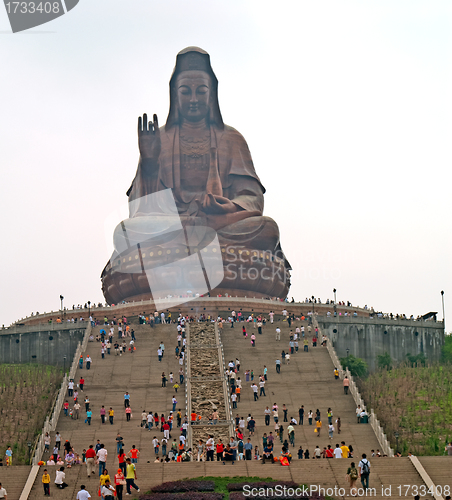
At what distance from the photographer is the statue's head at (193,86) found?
53906 mm

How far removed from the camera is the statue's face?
2122 inches

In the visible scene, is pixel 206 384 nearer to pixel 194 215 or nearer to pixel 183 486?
pixel 183 486

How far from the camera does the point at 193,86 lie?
177 ft

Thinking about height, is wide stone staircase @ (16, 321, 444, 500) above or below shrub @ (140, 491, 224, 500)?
above

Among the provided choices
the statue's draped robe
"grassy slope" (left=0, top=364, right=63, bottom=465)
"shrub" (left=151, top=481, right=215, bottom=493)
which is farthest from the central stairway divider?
the statue's draped robe

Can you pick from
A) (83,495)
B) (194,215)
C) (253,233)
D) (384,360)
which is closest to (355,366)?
(384,360)

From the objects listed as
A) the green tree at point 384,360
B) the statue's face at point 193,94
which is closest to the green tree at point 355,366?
the green tree at point 384,360

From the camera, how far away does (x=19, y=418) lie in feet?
99.7

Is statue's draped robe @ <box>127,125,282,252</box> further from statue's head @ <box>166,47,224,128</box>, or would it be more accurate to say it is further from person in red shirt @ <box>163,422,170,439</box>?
person in red shirt @ <box>163,422,170,439</box>

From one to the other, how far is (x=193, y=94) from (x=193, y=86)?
1.40 feet

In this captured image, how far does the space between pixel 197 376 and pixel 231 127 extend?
25.3 meters

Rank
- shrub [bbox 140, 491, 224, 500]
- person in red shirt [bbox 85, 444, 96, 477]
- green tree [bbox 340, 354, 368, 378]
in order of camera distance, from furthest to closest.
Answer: green tree [bbox 340, 354, 368, 378], person in red shirt [bbox 85, 444, 96, 477], shrub [bbox 140, 491, 224, 500]

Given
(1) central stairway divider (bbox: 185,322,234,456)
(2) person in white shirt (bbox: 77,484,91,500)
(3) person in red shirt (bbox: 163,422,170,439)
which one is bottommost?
(2) person in white shirt (bbox: 77,484,91,500)

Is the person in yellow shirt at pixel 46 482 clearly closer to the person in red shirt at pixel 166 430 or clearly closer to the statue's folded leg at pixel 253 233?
the person in red shirt at pixel 166 430
